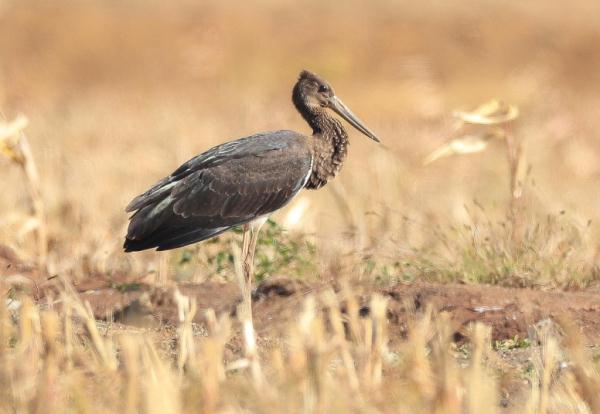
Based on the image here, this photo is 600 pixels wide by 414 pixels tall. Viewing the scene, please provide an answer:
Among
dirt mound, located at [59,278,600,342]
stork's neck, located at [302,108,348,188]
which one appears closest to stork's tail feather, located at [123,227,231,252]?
dirt mound, located at [59,278,600,342]

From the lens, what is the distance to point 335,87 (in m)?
20.9

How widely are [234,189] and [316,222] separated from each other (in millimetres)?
3176

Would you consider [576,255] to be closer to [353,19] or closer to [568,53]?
[568,53]

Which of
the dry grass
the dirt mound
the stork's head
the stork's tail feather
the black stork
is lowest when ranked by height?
the dry grass

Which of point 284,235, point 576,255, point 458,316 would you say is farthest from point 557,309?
point 284,235

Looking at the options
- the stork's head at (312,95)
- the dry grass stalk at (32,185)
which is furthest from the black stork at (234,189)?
the dry grass stalk at (32,185)

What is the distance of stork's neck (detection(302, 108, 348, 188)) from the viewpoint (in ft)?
26.8

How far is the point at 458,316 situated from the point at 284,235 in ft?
6.61

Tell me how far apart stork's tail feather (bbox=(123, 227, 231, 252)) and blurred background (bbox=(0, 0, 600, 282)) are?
1.15 m

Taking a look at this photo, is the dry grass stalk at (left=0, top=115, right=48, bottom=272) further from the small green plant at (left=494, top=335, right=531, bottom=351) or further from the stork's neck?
the small green plant at (left=494, top=335, right=531, bottom=351)

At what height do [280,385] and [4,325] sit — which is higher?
[4,325]

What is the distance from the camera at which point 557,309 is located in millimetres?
6914

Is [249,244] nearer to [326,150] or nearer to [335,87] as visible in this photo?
[326,150]

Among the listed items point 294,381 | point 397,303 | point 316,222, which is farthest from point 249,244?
point 294,381
